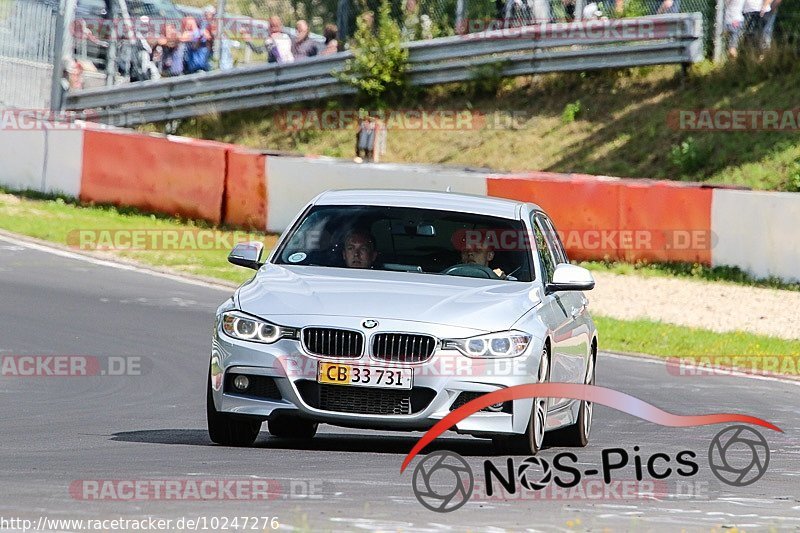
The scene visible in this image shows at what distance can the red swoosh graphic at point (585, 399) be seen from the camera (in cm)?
828

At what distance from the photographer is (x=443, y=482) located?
7.52 metres

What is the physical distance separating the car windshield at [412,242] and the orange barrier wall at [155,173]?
13858mm

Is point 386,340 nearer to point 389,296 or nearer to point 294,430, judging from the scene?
point 389,296

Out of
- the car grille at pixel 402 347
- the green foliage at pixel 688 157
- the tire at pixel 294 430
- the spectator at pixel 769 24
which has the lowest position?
the tire at pixel 294 430

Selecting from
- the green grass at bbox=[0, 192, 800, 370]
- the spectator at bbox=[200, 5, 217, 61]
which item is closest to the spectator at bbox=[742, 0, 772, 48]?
the green grass at bbox=[0, 192, 800, 370]

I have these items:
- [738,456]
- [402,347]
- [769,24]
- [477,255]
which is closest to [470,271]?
[477,255]

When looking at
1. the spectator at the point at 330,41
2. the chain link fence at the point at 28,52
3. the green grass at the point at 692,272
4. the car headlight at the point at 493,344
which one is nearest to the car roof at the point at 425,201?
the car headlight at the point at 493,344

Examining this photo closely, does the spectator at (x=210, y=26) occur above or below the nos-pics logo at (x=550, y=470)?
above

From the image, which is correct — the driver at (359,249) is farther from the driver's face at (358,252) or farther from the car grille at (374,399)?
the car grille at (374,399)

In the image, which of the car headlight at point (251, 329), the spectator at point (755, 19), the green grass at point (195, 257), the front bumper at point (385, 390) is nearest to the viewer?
the front bumper at point (385, 390)

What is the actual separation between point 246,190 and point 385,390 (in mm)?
15395

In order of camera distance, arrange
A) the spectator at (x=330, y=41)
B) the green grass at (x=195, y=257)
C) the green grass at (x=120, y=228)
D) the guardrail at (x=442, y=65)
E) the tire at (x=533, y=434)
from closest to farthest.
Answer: the tire at (x=533, y=434) < the green grass at (x=195, y=257) < the green grass at (x=120, y=228) < the guardrail at (x=442, y=65) < the spectator at (x=330, y=41)

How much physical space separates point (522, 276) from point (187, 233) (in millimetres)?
13971

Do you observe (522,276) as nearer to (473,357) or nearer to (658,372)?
(473,357)
